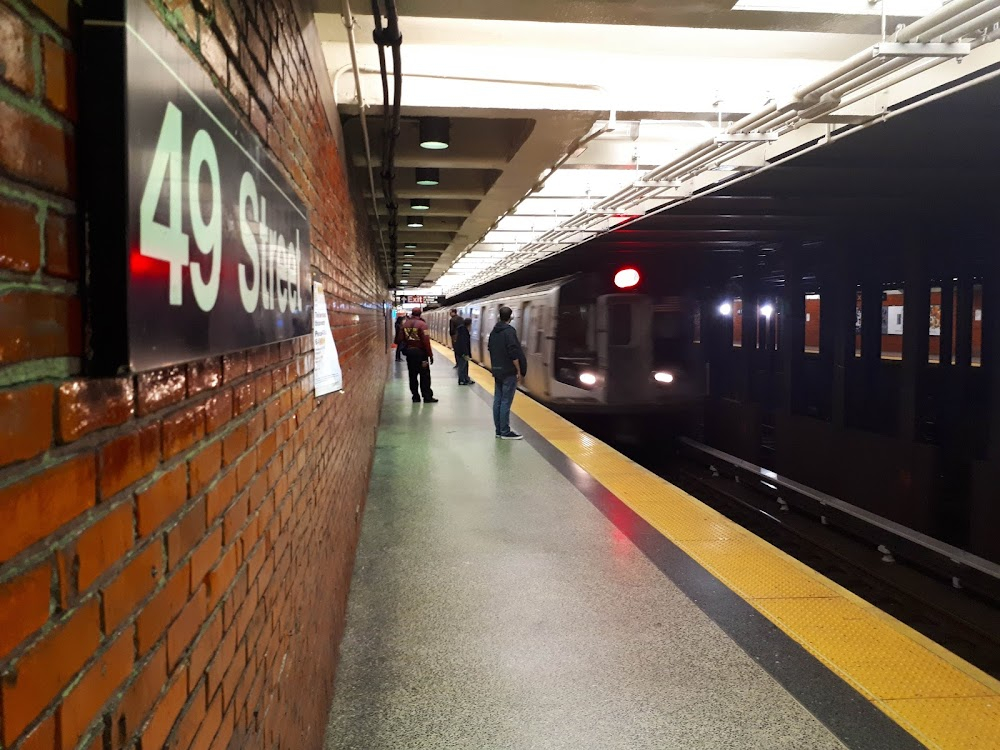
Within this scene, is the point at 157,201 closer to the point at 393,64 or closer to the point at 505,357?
the point at 393,64

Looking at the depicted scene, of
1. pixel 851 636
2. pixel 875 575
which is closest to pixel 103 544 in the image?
pixel 851 636

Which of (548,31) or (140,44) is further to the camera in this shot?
(548,31)

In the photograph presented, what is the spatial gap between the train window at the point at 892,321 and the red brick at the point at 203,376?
28.2ft

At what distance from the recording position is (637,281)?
1082cm

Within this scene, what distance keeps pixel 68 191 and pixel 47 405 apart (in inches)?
9.8

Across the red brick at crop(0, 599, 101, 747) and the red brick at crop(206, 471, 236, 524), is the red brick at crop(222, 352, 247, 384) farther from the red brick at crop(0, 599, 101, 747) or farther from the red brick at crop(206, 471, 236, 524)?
the red brick at crop(0, 599, 101, 747)

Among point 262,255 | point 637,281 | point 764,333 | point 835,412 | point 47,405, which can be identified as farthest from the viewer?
point 764,333

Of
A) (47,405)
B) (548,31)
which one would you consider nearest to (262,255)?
(47,405)

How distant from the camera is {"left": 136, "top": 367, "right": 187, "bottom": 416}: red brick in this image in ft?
3.38

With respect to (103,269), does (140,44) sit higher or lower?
higher

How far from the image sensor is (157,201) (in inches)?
37.5

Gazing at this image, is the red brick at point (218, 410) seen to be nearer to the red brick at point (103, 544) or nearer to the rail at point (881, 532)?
the red brick at point (103, 544)

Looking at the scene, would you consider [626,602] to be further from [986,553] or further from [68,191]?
[986,553]

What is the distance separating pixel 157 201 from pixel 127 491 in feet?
1.29
